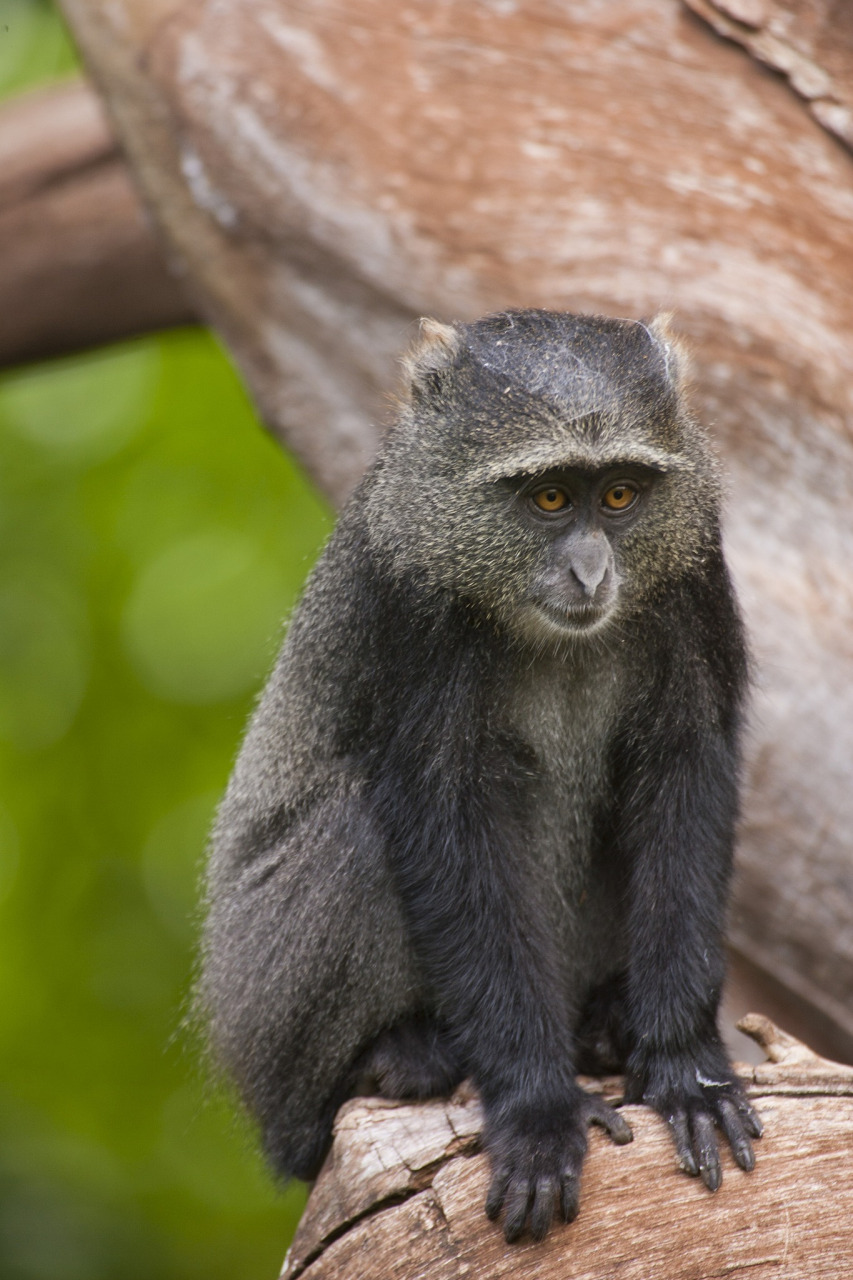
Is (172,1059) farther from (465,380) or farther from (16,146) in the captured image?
(465,380)

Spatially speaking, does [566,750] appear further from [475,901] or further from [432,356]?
[432,356]

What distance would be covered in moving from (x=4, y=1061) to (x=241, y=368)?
5.88 metres

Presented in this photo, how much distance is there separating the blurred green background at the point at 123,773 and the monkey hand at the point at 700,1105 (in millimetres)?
6603

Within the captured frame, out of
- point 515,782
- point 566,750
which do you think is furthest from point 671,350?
point 515,782

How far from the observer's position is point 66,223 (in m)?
9.99

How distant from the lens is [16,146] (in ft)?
32.4

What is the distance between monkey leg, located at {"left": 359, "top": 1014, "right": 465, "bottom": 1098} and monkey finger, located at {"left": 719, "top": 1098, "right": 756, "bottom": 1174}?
964 mm

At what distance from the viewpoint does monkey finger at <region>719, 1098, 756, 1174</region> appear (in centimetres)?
425

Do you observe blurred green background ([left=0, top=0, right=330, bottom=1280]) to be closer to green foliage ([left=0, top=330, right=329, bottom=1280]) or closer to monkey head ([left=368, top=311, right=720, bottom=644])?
green foliage ([left=0, top=330, right=329, bottom=1280])

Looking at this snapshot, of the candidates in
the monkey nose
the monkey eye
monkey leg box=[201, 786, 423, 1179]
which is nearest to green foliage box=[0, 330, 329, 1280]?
monkey leg box=[201, 786, 423, 1179]

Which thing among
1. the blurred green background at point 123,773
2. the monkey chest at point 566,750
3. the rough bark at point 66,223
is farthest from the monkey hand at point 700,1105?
the rough bark at point 66,223

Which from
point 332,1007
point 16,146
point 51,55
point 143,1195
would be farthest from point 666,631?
point 51,55

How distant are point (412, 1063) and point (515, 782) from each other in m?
1.09

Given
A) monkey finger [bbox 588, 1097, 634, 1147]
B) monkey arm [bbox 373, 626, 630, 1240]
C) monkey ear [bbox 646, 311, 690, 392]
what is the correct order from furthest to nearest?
monkey ear [bbox 646, 311, 690, 392], monkey arm [bbox 373, 626, 630, 1240], monkey finger [bbox 588, 1097, 634, 1147]
